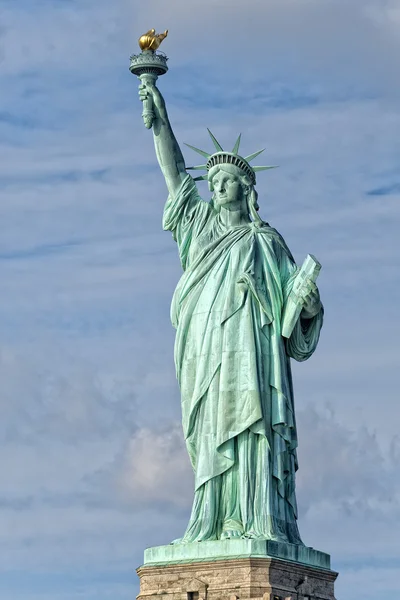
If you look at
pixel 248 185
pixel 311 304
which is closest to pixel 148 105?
pixel 248 185

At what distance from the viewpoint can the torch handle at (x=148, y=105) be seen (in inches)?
1422

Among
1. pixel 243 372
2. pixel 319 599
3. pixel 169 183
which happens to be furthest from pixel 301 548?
pixel 169 183

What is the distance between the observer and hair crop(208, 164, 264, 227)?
36000mm

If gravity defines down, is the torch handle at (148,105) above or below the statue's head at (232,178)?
above

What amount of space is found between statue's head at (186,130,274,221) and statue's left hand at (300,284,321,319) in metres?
1.97

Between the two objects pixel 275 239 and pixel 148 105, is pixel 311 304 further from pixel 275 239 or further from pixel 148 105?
pixel 148 105

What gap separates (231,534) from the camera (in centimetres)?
3372

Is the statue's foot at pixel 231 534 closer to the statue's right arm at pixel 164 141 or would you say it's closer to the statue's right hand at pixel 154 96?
the statue's right arm at pixel 164 141

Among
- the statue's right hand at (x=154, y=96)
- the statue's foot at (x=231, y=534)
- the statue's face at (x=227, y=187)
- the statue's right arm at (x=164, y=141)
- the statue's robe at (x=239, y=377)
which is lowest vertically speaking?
the statue's foot at (x=231, y=534)

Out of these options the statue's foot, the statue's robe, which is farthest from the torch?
the statue's foot

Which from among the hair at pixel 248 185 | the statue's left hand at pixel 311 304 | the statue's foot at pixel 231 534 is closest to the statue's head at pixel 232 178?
the hair at pixel 248 185

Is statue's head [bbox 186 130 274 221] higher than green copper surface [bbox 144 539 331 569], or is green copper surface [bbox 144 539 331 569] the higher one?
statue's head [bbox 186 130 274 221]

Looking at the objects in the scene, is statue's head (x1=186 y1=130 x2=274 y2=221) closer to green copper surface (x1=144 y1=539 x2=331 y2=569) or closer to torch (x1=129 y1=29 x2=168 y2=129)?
torch (x1=129 y1=29 x2=168 y2=129)

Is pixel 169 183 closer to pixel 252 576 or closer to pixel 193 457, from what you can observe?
pixel 193 457
